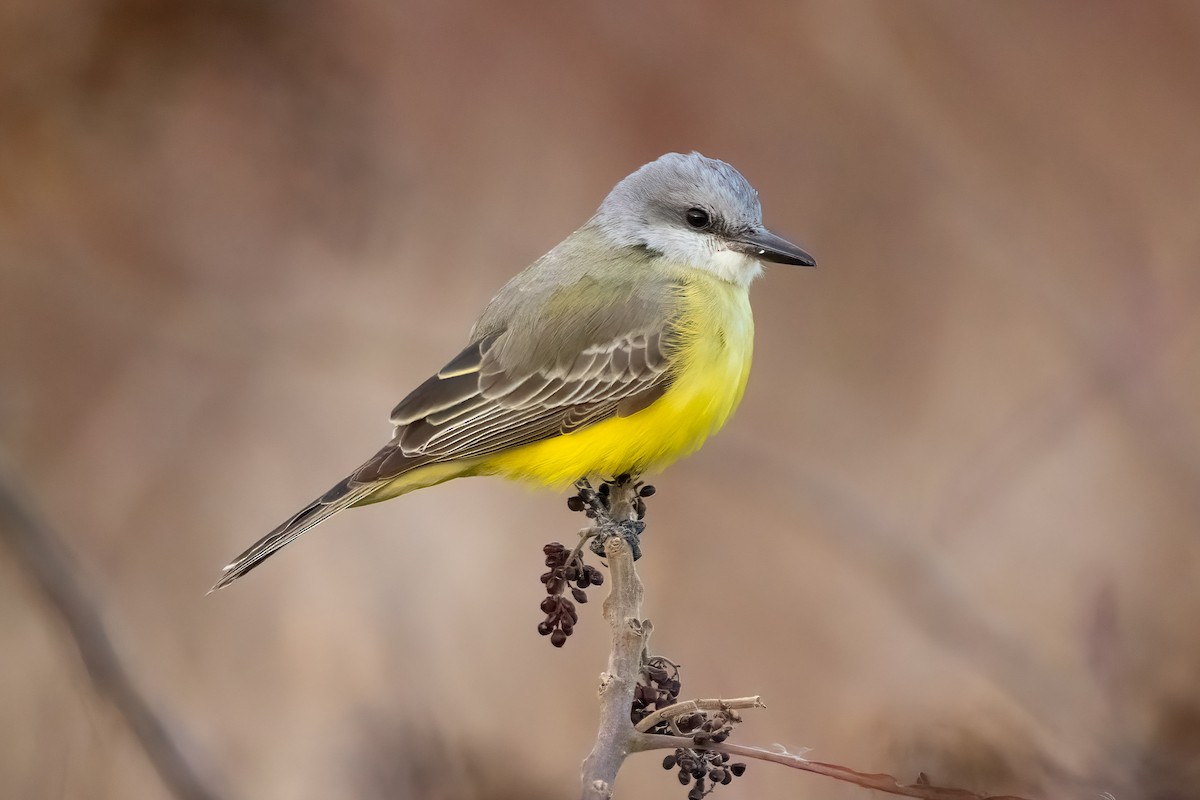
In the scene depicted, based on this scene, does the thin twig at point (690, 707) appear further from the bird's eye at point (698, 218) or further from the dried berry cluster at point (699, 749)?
the bird's eye at point (698, 218)

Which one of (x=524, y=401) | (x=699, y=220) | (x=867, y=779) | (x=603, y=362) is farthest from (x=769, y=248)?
(x=867, y=779)

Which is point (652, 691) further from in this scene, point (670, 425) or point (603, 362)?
point (603, 362)

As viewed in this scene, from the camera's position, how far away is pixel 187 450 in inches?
156

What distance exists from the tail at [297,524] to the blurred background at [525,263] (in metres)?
0.46

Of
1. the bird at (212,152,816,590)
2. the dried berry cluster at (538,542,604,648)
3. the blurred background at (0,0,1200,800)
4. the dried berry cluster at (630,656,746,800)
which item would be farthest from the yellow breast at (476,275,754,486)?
the dried berry cluster at (630,656,746,800)

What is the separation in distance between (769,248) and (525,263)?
117 cm

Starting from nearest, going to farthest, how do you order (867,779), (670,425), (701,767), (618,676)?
(867,779), (701,767), (618,676), (670,425)

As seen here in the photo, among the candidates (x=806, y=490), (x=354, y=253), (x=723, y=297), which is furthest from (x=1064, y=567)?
(x=354, y=253)

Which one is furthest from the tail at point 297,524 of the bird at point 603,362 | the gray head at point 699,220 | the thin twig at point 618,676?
the gray head at point 699,220

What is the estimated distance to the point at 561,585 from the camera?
2.26m

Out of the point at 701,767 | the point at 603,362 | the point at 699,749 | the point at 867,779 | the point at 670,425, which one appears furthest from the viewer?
the point at 603,362

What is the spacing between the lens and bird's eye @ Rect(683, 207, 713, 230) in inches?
140

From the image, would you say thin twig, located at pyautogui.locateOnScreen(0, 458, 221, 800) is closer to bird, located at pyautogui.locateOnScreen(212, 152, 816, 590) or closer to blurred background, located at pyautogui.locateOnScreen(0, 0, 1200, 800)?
bird, located at pyautogui.locateOnScreen(212, 152, 816, 590)

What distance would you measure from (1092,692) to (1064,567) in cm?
183
